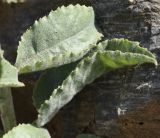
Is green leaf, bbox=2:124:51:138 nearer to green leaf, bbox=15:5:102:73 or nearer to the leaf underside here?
the leaf underside

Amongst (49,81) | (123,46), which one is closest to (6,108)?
(49,81)

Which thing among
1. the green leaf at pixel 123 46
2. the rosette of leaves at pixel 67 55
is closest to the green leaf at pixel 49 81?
the rosette of leaves at pixel 67 55

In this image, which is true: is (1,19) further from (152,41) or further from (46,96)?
(152,41)

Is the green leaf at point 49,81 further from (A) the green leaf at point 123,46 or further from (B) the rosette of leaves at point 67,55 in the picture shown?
(A) the green leaf at point 123,46

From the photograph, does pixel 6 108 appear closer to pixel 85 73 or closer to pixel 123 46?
pixel 85 73

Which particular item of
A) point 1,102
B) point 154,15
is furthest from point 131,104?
point 1,102

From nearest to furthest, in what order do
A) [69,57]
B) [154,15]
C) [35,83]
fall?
[69,57] < [154,15] < [35,83]

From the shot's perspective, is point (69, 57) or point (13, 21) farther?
point (13, 21)
